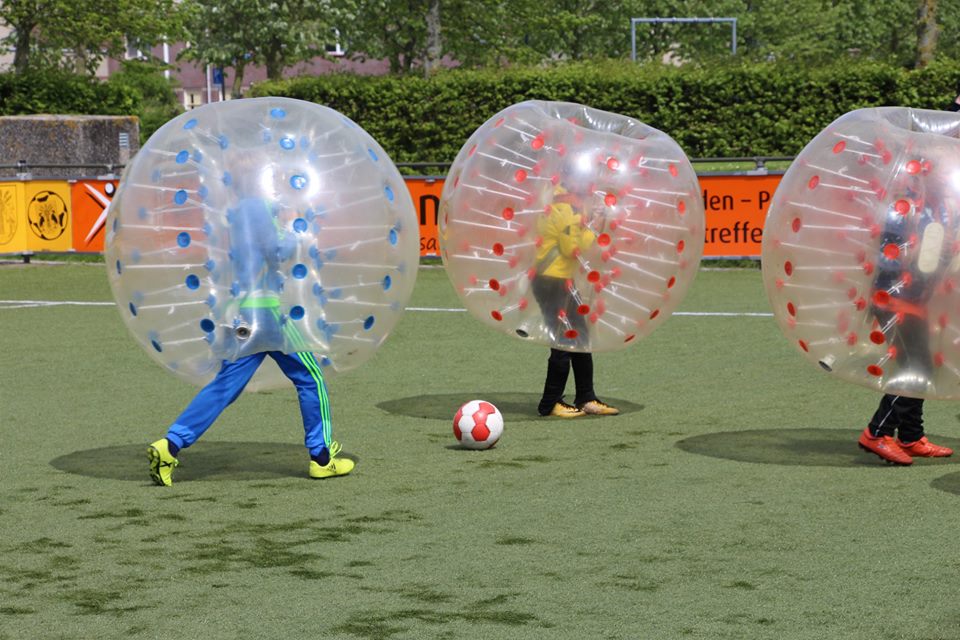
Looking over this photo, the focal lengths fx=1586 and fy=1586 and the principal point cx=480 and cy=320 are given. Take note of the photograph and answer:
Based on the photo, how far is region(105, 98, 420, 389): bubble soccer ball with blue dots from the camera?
761cm

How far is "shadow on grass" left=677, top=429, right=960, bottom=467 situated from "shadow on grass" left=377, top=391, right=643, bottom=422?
3.90 feet

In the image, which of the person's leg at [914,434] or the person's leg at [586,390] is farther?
the person's leg at [586,390]

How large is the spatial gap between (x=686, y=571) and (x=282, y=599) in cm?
158

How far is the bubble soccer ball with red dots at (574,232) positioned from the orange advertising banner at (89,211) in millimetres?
12662

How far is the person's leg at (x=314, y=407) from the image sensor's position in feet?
26.1

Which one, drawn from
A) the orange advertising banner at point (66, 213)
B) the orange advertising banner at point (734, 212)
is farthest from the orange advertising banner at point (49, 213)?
the orange advertising banner at point (734, 212)

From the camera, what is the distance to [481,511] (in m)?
7.38

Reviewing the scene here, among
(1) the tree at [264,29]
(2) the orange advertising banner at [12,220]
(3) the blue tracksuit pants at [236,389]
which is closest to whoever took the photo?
(3) the blue tracksuit pants at [236,389]

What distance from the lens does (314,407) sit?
804 centimetres

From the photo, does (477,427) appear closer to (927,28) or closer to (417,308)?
(417,308)

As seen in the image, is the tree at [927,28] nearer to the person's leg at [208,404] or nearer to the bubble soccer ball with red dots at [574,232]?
the bubble soccer ball with red dots at [574,232]

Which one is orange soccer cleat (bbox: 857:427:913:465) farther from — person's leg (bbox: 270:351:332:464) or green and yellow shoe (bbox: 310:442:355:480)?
person's leg (bbox: 270:351:332:464)

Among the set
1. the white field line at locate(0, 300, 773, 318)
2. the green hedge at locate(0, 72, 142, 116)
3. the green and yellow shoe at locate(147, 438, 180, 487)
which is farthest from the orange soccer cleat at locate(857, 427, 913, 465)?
the green hedge at locate(0, 72, 142, 116)

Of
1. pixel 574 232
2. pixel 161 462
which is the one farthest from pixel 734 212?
pixel 161 462
